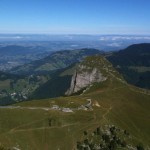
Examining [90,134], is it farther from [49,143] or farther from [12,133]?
[12,133]

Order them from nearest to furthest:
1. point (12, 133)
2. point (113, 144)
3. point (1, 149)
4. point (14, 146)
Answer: point (1, 149) < point (14, 146) < point (12, 133) < point (113, 144)

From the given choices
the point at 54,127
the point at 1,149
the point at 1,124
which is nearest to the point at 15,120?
the point at 1,124

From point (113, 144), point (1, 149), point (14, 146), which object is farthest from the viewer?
point (113, 144)

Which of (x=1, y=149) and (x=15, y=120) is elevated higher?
(x=1, y=149)

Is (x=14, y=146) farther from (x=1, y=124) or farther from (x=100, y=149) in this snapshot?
(x=100, y=149)

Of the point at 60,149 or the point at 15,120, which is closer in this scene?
the point at 60,149

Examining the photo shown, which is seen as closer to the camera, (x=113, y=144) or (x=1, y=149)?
(x=1, y=149)

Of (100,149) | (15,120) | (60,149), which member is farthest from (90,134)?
(15,120)

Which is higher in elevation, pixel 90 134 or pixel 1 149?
pixel 1 149
